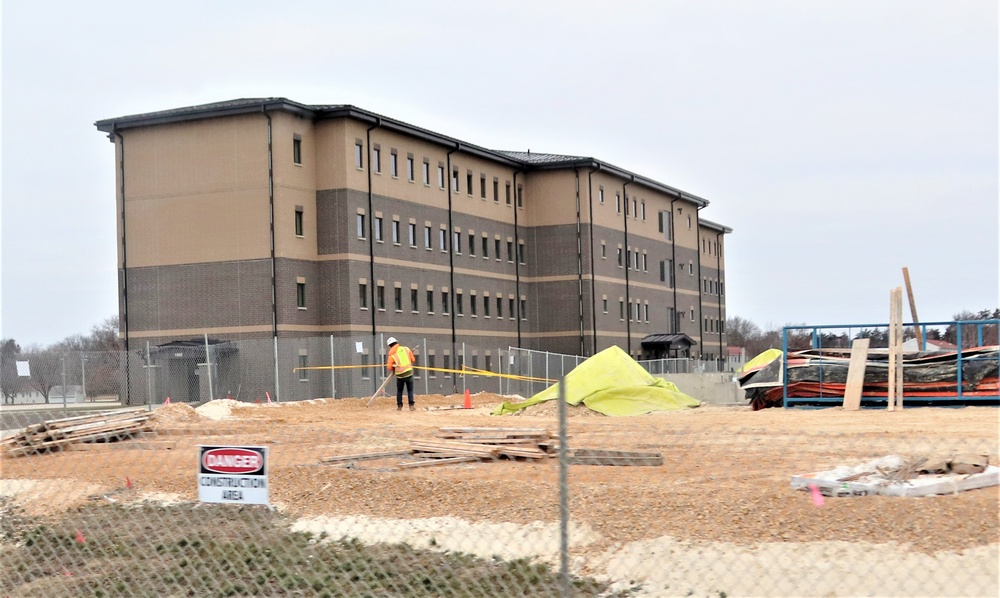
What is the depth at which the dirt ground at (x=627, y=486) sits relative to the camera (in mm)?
9141

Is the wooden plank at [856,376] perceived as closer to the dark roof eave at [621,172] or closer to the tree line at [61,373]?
the tree line at [61,373]

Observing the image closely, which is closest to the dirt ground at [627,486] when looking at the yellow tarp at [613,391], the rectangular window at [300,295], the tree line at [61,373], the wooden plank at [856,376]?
the wooden plank at [856,376]

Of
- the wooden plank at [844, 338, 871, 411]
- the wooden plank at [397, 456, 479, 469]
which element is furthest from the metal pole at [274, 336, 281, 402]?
the wooden plank at [397, 456, 479, 469]

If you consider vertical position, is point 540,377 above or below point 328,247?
below

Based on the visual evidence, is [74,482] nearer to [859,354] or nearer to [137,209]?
[859,354]

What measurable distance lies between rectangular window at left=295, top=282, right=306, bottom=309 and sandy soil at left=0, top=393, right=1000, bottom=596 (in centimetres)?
3225

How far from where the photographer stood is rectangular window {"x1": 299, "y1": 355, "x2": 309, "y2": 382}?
4441 cm

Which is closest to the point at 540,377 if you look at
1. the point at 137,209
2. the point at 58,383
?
the point at 137,209

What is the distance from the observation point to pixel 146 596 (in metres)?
9.03

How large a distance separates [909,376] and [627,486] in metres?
17.8

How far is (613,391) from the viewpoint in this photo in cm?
3038

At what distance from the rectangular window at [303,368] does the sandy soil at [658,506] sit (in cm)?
2617

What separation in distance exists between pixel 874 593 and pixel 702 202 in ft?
266

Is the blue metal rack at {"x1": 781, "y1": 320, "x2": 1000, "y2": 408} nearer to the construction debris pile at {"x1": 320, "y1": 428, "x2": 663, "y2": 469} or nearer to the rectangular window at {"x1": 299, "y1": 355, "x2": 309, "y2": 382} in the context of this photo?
the construction debris pile at {"x1": 320, "y1": 428, "x2": 663, "y2": 469}
